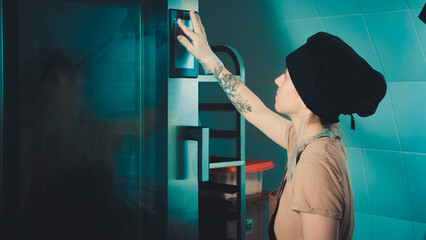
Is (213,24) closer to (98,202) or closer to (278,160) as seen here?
(278,160)

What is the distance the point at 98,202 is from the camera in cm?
182

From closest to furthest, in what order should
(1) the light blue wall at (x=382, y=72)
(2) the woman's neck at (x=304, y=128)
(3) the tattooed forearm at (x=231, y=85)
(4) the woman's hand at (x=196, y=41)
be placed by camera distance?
(2) the woman's neck at (x=304, y=128) → (4) the woman's hand at (x=196, y=41) → (3) the tattooed forearm at (x=231, y=85) → (1) the light blue wall at (x=382, y=72)

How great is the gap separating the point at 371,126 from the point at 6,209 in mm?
3184

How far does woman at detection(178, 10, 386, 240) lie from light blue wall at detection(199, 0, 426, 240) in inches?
86.9

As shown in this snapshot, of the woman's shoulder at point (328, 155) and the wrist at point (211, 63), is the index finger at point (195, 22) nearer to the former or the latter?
the wrist at point (211, 63)

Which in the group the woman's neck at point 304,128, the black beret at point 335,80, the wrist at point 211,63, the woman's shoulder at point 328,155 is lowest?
→ the woman's shoulder at point 328,155

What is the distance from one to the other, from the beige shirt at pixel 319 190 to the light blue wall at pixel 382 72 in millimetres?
2327

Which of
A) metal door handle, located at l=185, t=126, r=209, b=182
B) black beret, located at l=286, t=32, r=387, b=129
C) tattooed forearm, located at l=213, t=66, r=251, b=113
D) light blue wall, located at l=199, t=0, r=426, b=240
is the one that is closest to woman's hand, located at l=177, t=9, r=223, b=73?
tattooed forearm, located at l=213, t=66, r=251, b=113

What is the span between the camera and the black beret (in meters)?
1.44

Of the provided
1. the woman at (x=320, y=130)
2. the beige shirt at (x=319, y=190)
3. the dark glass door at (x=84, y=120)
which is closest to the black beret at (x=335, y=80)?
A: the woman at (x=320, y=130)

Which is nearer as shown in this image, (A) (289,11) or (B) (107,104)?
(B) (107,104)

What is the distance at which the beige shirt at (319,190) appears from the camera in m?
1.40

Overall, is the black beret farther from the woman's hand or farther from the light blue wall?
the light blue wall

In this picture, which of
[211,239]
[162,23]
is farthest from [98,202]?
[211,239]
